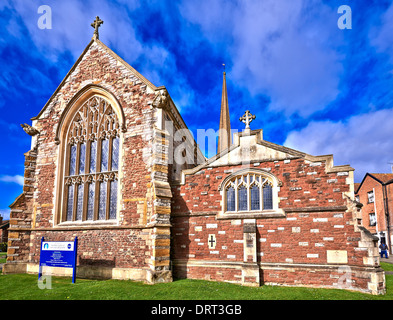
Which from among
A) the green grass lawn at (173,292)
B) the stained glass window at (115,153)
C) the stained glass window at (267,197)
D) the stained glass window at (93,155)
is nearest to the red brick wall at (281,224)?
the stained glass window at (267,197)

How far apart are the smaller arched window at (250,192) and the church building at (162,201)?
0.04 m

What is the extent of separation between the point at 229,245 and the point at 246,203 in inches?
76.9

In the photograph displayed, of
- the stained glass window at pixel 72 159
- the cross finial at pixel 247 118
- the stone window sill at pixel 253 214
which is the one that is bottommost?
the stone window sill at pixel 253 214

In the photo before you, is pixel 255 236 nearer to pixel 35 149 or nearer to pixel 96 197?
pixel 96 197

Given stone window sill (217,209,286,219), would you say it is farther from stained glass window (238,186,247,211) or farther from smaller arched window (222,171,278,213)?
stained glass window (238,186,247,211)

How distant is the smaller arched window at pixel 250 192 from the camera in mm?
11875

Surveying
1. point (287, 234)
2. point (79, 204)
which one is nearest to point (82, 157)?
point (79, 204)

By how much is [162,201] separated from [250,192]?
12.7 feet

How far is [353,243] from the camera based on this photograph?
10281mm

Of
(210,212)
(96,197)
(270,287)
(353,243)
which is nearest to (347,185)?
(353,243)

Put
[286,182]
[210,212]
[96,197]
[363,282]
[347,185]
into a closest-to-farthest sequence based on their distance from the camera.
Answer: [363,282], [347,185], [286,182], [210,212], [96,197]

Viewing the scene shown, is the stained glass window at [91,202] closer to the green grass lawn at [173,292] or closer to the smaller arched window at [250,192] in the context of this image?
the green grass lawn at [173,292]

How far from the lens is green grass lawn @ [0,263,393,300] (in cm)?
891

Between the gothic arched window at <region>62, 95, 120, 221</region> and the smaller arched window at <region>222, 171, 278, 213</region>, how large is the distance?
5.54m
